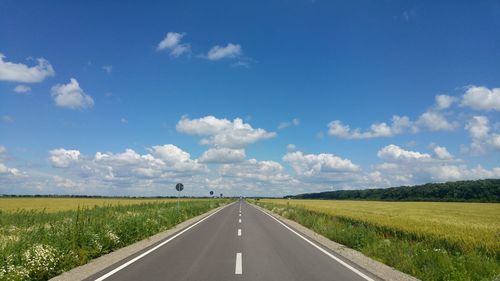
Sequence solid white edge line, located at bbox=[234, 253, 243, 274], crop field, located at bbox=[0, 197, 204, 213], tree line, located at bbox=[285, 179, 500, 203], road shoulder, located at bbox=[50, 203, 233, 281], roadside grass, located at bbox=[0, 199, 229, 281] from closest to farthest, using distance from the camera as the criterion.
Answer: roadside grass, located at bbox=[0, 199, 229, 281] < road shoulder, located at bbox=[50, 203, 233, 281] < solid white edge line, located at bbox=[234, 253, 243, 274] < crop field, located at bbox=[0, 197, 204, 213] < tree line, located at bbox=[285, 179, 500, 203]

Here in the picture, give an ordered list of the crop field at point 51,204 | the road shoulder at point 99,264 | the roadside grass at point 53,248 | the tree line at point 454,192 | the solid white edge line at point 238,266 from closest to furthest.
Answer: the roadside grass at point 53,248 < the road shoulder at point 99,264 < the solid white edge line at point 238,266 < the crop field at point 51,204 < the tree line at point 454,192

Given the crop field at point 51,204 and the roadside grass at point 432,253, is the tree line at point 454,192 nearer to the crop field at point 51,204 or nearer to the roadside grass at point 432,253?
the crop field at point 51,204

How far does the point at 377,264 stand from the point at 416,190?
362ft

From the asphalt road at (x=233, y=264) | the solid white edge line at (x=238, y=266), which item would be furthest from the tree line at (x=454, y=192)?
the solid white edge line at (x=238, y=266)

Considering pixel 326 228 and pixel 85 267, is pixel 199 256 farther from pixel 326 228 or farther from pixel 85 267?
pixel 326 228

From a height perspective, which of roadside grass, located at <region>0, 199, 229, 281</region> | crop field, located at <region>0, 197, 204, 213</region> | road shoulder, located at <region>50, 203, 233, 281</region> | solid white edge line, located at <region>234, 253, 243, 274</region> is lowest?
solid white edge line, located at <region>234, 253, 243, 274</region>

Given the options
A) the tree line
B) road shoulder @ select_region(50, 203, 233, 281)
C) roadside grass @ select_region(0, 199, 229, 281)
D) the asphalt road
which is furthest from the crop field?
the tree line

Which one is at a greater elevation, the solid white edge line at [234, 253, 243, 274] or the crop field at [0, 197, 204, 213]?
the crop field at [0, 197, 204, 213]

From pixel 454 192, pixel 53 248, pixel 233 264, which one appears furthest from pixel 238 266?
pixel 454 192

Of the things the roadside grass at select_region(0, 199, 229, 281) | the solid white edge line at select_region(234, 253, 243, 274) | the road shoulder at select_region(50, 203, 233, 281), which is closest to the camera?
the roadside grass at select_region(0, 199, 229, 281)

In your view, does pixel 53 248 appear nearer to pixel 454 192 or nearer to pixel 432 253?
pixel 432 253

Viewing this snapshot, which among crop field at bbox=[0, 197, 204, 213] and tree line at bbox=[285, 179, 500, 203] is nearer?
crop field at bbox=[0, 197, 204, 213]

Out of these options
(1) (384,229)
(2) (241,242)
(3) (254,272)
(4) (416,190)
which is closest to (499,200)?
(4) (416,190)

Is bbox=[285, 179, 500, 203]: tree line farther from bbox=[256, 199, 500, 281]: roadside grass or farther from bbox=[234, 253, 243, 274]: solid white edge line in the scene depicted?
bbox=[234, 253, 243, 274]: solid white edge line
